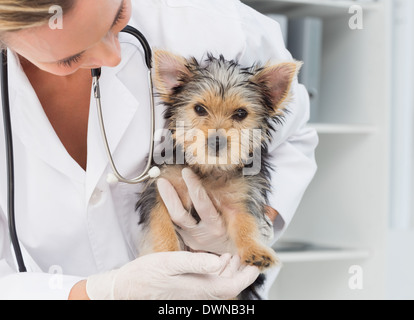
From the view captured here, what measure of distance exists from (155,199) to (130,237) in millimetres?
69

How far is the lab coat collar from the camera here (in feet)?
2.35

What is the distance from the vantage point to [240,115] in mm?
684

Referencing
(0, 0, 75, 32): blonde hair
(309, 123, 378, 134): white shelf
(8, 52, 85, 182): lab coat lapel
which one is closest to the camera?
(0, 0, 75, 32): blonde hair

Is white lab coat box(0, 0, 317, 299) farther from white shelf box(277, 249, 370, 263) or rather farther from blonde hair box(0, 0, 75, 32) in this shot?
white shelf box(277, 249, 370, 263)

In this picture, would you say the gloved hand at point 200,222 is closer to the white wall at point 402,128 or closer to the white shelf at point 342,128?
the white shelf at point 342,128

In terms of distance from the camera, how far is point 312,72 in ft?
2.96

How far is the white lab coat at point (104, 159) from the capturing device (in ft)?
2.35

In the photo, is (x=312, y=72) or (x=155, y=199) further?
(x=312, y=72)

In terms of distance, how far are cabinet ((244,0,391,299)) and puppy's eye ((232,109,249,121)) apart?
0.29 m

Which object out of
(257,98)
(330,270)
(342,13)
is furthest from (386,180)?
(257,98)

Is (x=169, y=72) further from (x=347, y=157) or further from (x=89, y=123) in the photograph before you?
(x=347, y=157)

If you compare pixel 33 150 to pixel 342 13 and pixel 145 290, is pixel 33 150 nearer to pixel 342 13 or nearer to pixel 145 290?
pixel 145 290

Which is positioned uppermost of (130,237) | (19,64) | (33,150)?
(19,64)

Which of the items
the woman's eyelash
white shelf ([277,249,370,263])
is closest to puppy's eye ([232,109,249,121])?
the woman's eyelash
